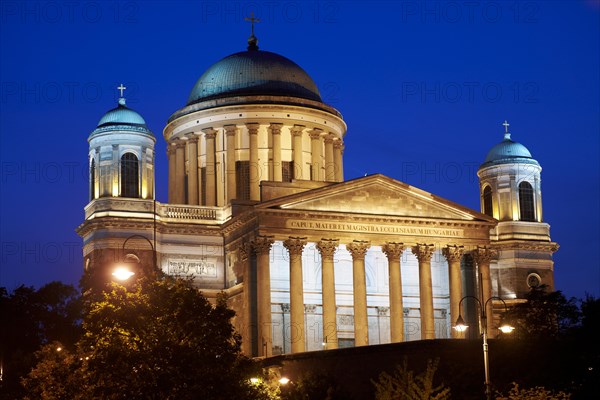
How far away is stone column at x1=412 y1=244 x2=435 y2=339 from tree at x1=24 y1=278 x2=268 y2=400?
3333cm

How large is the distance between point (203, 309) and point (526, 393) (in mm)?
13620

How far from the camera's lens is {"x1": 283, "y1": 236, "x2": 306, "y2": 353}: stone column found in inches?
3051

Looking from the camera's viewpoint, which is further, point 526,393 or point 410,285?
point 410,285

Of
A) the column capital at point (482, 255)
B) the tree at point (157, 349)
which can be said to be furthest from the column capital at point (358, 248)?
the tree at point (157, 349)

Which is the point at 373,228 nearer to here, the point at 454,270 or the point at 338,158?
the point at 454,270

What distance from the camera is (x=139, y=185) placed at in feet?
279

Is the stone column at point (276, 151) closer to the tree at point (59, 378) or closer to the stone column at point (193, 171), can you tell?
the stone column at point (193, 171)

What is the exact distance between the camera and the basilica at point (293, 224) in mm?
79500

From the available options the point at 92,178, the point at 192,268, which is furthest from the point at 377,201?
the point at 92,178

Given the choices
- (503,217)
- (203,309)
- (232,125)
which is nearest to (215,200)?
(232,125)

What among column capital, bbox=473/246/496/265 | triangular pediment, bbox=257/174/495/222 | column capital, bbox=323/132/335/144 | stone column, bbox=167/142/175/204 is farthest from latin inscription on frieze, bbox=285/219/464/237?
stone column, bbox=167/142/175/204

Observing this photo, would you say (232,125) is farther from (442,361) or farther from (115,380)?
(115,380)

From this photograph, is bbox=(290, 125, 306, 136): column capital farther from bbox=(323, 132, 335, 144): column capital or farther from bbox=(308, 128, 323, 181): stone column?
bbox=(323, 132, 335, 144): column capital

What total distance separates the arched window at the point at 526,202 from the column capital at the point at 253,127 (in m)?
20.5
